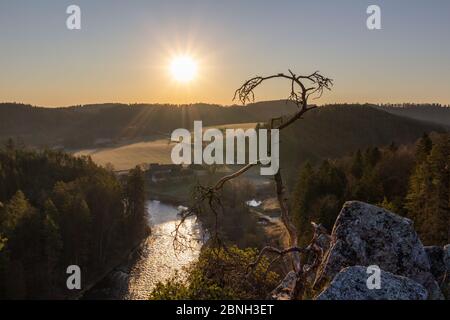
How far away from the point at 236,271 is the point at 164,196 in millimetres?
101825

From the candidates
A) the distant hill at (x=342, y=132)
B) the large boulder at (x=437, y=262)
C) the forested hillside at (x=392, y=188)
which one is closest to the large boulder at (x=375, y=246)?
the large boulder at (x=437, y=262)

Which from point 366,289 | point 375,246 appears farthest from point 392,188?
point 366,289

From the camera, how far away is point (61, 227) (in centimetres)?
6112

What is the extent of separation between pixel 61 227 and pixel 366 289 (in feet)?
190

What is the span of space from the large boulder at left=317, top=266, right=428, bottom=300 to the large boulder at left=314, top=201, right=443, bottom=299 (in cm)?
174

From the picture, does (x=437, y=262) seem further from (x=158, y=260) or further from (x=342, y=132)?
(x=342, y=132)

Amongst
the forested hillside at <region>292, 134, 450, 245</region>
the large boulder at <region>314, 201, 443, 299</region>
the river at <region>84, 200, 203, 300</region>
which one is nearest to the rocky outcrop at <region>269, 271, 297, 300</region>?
the large boulder at <region>314, 201, 443, 299</region>

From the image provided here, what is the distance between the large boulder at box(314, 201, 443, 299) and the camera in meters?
10.7

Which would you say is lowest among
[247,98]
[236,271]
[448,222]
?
[448,222]

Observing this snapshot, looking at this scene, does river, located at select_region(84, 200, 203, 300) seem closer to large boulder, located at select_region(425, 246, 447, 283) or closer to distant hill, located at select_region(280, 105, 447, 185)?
large boulder, located at select_region(425, 246, 447, 283)
